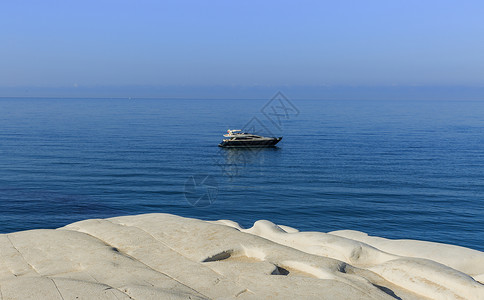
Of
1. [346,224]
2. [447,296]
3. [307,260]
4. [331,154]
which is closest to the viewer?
[447,296]

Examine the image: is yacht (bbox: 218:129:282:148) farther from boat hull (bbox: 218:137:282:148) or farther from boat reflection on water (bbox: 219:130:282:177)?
boat reflection on water (bbox: 219:130:282:177)

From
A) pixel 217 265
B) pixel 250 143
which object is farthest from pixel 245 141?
pixel 217 265

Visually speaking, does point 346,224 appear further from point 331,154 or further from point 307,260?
point 331,154

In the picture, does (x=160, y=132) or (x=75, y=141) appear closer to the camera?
(x=75, y=141)

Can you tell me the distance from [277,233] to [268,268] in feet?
11.3

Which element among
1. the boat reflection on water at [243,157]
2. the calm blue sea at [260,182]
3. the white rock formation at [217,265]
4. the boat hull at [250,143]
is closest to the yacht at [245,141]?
the boat hull at [250,143]

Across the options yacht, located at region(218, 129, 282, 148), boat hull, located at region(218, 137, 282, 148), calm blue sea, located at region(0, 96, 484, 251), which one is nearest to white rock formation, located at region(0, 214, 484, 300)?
calm blue sea, located at region(0, 96, 484, 251)

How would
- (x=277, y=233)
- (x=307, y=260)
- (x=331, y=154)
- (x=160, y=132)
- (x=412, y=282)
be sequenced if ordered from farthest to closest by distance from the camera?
(x=160, y=132)
(x=331, y=154)
(x=277, y=233)
(x=307, y=260)
(x=412, y=282)

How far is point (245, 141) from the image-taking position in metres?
75.2

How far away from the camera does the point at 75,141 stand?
253ft

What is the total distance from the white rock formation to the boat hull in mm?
59229

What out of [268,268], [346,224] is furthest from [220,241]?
[346,224]

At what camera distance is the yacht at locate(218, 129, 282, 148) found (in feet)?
240

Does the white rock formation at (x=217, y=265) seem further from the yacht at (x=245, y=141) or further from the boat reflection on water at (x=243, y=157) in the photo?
the yacht at (x=245, y=141)
